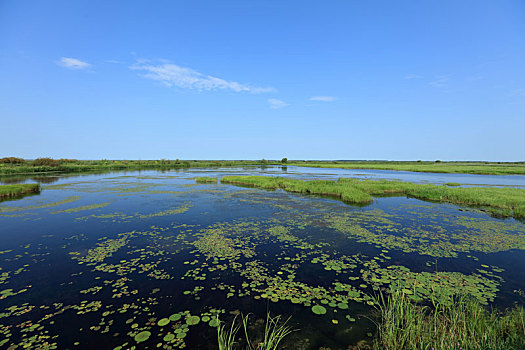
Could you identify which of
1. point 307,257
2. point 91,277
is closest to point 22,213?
point 91,277

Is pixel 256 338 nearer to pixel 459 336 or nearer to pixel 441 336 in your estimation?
pixel 441 336

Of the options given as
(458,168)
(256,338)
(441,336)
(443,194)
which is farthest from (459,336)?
(458,168)

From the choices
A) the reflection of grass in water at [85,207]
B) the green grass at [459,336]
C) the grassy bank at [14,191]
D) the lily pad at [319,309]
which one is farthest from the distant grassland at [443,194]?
the grassy bank at [14,191]

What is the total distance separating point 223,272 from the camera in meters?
8.57

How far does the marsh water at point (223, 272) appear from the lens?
564 centimetres

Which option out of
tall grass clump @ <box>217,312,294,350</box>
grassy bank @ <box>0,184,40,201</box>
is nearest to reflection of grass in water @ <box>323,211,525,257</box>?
tall grass clump @ <box>217,312,294,350</box>

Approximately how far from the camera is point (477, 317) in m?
4.85

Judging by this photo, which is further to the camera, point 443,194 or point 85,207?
point 443,194

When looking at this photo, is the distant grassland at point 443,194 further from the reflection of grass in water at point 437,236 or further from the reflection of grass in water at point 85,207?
the reflection of grass in water at point 85,207

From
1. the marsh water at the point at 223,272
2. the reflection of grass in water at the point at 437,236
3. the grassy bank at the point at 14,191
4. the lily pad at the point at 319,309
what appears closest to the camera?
the marsh water at the point at 223,272

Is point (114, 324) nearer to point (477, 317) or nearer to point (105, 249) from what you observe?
point (105, 249)

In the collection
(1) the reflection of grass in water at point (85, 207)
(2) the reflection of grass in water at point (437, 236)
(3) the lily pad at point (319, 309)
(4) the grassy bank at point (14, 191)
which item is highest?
(4) the grassy bank at point (14, 191)

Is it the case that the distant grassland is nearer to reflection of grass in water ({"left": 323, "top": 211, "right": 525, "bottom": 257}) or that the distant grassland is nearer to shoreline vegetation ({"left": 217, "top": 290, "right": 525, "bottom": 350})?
reflection of grass in water ({"left": 323, "top": 211, "right": 525, "bottom": 257})

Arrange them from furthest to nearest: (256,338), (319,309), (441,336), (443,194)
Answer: (443,194) < (319,309) < (256,338) < (441,336)
